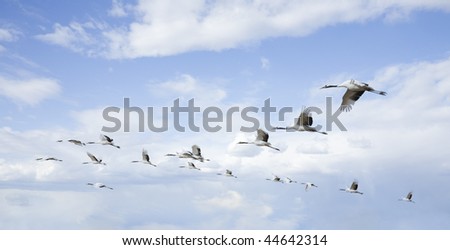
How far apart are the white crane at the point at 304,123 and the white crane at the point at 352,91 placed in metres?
1.77

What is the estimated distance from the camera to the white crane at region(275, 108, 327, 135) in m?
28.9

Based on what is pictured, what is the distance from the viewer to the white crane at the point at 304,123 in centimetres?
2892

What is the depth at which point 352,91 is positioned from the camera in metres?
28.0

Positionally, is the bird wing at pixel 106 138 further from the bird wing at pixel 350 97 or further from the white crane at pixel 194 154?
the bird wing at pixel 350 97

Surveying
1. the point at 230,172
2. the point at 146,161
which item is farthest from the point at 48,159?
the point at 230,172

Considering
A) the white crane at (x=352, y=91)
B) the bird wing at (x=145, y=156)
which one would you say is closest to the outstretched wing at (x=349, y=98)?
the white crane at (x=352, y=91)

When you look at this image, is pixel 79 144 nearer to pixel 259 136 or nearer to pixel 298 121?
pixel 259 136

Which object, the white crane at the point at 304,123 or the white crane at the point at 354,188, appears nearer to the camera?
the white crane at the point at 304,123

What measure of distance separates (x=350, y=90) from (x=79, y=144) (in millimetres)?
21707

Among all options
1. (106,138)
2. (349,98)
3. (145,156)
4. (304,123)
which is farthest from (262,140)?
(106,138)

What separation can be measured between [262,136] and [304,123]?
4.37 metres

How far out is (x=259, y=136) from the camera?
1319 inches

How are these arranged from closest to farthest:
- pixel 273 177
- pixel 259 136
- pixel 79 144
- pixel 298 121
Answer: pixel 298 121 → pixel 259 136 → pixel 79 144 → pixel 273 177

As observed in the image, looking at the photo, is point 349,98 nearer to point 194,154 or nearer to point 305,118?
point 305,118
